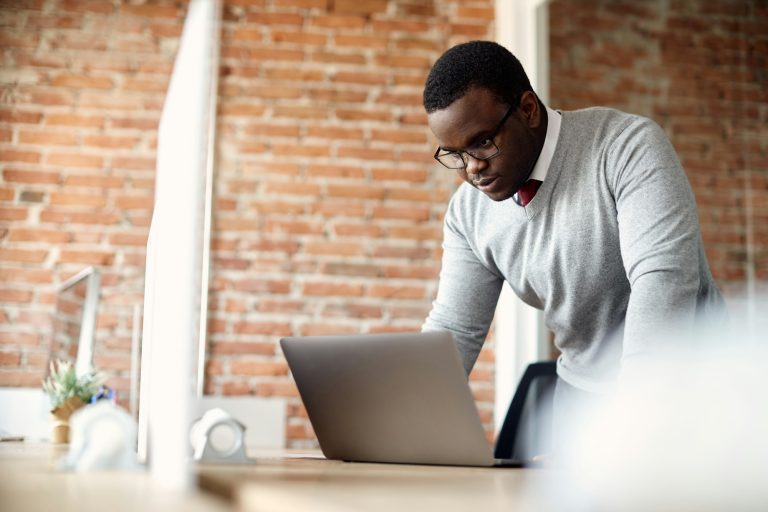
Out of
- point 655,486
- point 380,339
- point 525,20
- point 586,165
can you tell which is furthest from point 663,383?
point 525,20

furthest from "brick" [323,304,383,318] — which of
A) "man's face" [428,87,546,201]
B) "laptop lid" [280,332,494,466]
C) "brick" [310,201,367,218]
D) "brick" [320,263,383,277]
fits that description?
"laptop lid" [280,332,494,466]

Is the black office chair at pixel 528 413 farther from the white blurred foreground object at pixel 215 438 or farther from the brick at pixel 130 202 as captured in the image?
the brick at pixel 130 202

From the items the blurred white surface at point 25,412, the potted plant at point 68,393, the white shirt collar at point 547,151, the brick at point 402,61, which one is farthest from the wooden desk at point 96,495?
the brick at point 402,61

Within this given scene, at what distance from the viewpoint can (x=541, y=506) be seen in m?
0.54

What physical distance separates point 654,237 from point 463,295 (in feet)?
1.82

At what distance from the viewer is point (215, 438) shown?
1272 mm

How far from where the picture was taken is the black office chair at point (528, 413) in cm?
224

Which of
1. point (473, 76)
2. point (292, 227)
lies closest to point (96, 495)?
point (473, 76)

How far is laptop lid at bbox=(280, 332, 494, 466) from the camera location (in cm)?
122

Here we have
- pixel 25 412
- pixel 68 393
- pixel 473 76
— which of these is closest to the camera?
pixel 473 76

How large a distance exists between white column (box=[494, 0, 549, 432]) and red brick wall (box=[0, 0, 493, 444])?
0.29ft

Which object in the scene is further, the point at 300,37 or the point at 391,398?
the point at 300,37

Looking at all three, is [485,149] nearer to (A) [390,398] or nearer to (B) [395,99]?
(A) [390,398]

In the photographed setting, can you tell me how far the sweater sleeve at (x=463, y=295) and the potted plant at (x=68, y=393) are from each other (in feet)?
Result: 2.75
